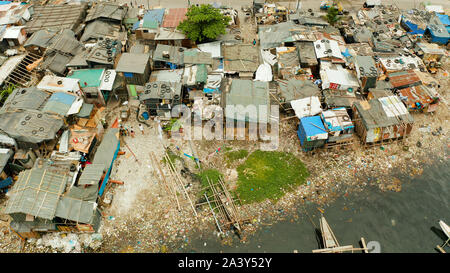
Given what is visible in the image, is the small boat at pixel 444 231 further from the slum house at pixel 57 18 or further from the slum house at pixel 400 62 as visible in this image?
the slum house at pixel 57 18

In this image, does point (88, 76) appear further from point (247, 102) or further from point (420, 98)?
point (420, 98)

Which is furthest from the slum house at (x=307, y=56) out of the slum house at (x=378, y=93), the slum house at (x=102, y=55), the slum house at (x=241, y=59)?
the slum house at (x=102, y=55)

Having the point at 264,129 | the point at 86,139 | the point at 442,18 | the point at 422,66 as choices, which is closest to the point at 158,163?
the point at 86,139

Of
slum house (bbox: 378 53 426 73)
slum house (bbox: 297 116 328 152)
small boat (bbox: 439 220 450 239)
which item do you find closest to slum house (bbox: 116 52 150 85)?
slum house (bbox: 297 116 328 152)

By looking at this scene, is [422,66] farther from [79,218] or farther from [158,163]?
[79,218]

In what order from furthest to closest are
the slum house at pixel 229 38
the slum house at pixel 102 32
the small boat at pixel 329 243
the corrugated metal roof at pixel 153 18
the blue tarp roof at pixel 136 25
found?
the blue tarp roof at pixel 136 25 → the corrugated metal roof at pixel 153 18 → the slum house at pixel 229 38 → the slum house at pixel 102 32 → the small boat at pixel 329 243
